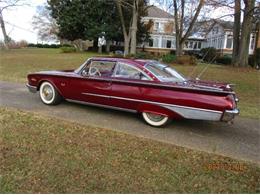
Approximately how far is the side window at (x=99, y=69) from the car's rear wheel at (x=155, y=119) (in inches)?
50.1

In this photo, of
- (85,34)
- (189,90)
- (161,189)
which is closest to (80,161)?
(161,189)

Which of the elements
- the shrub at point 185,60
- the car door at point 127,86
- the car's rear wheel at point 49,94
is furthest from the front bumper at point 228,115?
the shrub at point 185,60

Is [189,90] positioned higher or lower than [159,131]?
higher

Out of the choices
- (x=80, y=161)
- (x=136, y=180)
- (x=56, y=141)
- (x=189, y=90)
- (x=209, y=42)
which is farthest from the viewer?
(x=209, y=42)

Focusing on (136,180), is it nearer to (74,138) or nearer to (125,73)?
(74,138)

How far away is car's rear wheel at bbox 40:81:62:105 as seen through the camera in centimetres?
701

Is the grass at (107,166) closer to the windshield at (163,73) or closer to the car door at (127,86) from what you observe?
the car door at (127,86)

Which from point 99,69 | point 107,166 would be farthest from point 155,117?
point 107,166

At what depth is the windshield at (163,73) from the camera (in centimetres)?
585

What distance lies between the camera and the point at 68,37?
3672cm

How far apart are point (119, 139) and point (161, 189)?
5.41 feet

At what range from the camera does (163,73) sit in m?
6.07

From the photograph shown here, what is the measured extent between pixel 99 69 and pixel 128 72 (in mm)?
838

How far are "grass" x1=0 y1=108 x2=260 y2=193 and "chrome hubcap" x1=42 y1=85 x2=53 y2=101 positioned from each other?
2.09 meters
